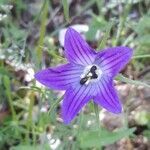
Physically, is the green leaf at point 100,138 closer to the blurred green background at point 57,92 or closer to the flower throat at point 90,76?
the blurred green background at point 57,92

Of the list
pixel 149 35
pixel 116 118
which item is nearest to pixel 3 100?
pixel 116 118

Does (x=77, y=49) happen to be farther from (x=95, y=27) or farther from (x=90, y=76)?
(x=95, y=27)

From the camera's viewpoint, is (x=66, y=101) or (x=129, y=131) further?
(x=129, y=131)

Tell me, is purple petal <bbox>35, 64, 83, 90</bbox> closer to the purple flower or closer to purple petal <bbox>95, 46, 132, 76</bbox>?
the purple flower

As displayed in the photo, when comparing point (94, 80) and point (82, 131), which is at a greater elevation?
point (94, 80)

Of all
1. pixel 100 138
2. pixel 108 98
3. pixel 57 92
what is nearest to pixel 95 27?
pixel 57 92

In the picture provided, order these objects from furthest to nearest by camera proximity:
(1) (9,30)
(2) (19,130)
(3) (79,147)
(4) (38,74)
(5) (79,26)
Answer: (5) (79,26)
(1) (9,30)
(2) (19,130)
(3) (79,147)
(4) (38,74)

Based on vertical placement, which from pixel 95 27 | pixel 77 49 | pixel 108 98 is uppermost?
pixel 95 27

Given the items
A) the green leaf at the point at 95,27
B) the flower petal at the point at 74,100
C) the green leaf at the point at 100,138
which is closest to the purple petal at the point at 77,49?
the flower petal at the point at 74,100

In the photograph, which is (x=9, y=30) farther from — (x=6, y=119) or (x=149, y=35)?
(x=149, y=35)
